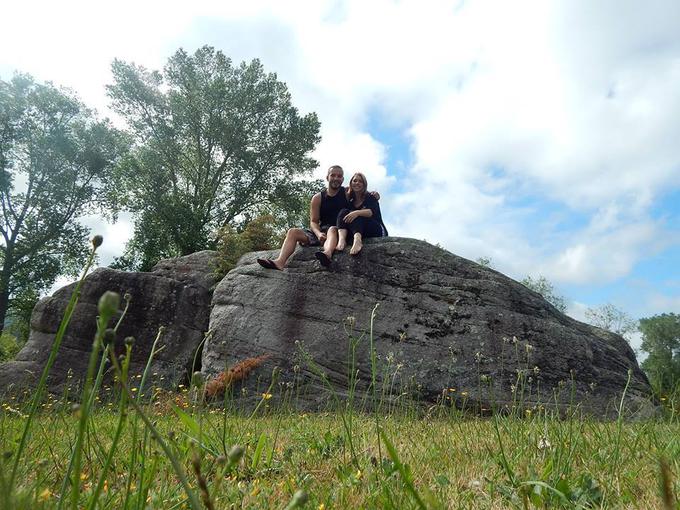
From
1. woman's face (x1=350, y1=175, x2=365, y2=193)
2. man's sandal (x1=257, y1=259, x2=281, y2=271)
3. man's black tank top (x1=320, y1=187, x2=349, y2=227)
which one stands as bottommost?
man's sandal (x1=257, y1=259, x2=281, y2=271)

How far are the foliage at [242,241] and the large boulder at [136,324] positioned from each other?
0.48 m

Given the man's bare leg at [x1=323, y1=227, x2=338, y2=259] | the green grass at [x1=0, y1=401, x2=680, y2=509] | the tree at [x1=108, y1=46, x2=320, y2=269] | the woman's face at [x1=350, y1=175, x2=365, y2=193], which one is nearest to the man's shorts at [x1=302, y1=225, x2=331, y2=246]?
the man's bare leg at [x1=323, y1=227, x2=338, y2=259]

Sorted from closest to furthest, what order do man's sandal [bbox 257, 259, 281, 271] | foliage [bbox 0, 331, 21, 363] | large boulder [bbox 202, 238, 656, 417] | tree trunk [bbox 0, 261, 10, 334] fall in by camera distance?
large boulder [bbox 202, 238, 656, 417]
man's sandal [bbox 257, 259, 281, 271]
foliage [bbox 0, 331, 21, 363]
tree trunk [bbox 0, 261, 10, 334]

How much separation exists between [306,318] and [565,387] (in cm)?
387

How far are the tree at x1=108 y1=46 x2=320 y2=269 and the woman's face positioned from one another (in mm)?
13771

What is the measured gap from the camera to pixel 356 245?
8070mm

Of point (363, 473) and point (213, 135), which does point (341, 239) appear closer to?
point (363, 473)

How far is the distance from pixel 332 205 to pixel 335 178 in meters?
0.49

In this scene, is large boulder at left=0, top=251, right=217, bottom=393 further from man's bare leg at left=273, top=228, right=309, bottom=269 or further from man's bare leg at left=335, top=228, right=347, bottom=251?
man's bare leg at left=335, top=228, right=347, bottom=251

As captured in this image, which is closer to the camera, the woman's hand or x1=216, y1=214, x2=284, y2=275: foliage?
the woman's hand

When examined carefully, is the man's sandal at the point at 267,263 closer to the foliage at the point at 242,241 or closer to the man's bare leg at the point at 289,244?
the man's bare leg at the point at 289,244

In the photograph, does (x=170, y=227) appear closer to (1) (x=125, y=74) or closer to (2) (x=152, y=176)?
(2) (x=152, y=176)

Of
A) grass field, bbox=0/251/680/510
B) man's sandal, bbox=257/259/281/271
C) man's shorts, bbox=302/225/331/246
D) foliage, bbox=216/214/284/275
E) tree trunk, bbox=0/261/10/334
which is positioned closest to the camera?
grass field, bbox=0/251/680/510

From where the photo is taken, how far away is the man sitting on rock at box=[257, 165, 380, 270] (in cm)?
810
